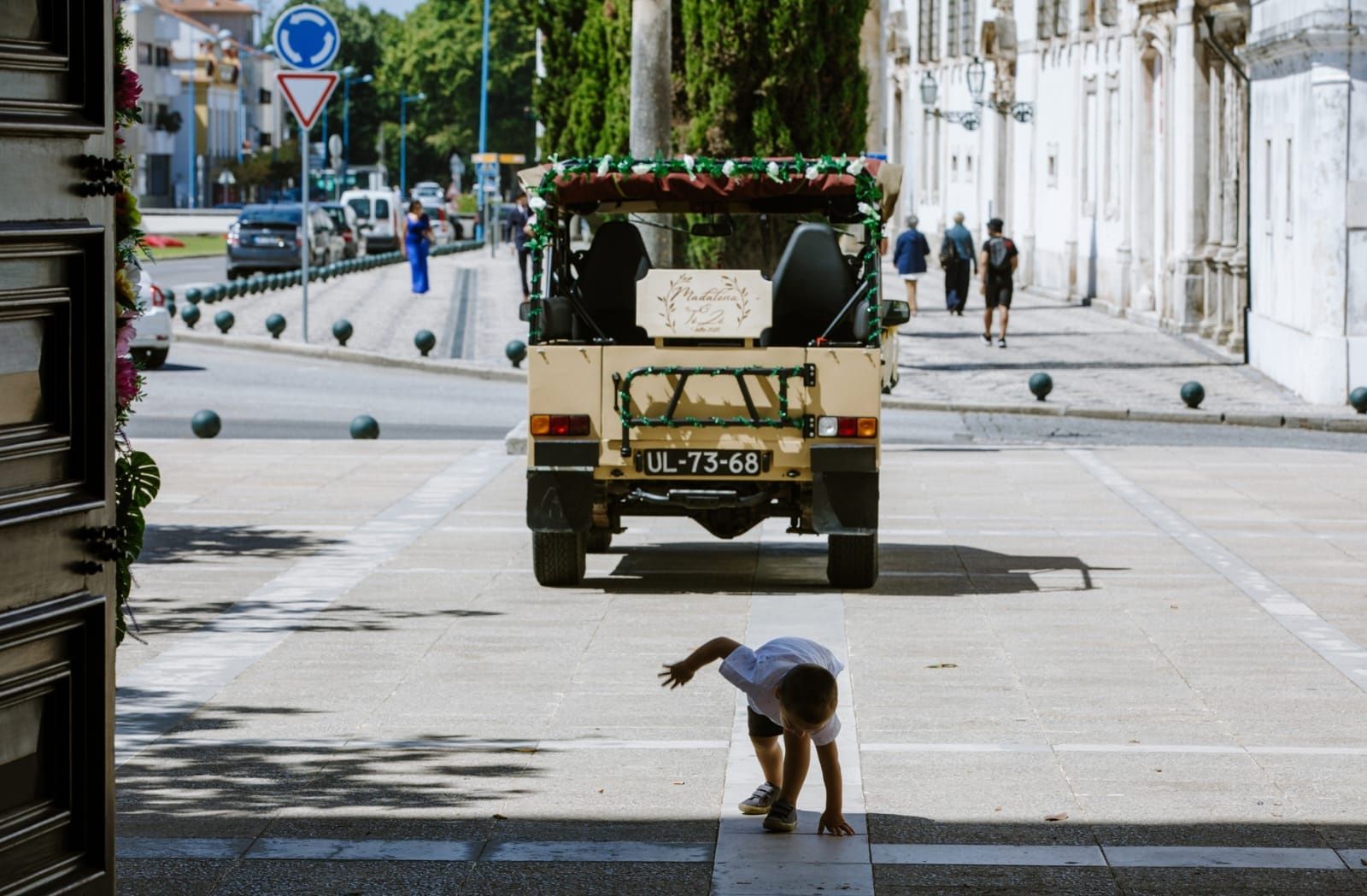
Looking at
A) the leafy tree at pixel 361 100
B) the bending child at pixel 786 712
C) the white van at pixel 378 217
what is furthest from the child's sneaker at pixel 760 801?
the leafy tree at pixel 361 100

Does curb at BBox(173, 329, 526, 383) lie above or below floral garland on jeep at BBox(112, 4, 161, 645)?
below

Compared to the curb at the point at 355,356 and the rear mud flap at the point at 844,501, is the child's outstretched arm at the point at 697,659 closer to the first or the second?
the rear mud flap at the point at 844,501

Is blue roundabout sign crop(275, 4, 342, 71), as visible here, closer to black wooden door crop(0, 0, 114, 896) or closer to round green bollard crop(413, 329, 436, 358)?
round green bollard crop(413, 329, 436, 358)

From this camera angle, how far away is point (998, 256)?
30.5 m

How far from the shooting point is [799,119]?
91.7 feet

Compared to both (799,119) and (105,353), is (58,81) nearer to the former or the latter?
(105,353)

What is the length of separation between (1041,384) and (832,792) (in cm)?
1742

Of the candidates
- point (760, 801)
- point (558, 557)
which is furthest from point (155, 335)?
point (760, 801)

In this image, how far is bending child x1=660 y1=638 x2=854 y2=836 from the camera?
6426 mm

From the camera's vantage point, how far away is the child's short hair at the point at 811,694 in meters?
6.40

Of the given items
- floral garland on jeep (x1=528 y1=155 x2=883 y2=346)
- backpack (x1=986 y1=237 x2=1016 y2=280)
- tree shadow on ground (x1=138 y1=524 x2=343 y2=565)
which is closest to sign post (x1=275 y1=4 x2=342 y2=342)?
backpack (x1=986 y1=237 x2=1016 y2=280)

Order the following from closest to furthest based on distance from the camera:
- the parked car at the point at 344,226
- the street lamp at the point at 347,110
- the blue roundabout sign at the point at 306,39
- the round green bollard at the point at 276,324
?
the blue roundabout sign at the point at 306,39, the round green bollard at the point at 276,324, the parked car at the point at 344,226, the street lamp at the point at 347,110

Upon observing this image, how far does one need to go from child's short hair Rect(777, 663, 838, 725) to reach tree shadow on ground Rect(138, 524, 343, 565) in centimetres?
670

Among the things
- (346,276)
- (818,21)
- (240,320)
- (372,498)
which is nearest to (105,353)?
(372,498)
